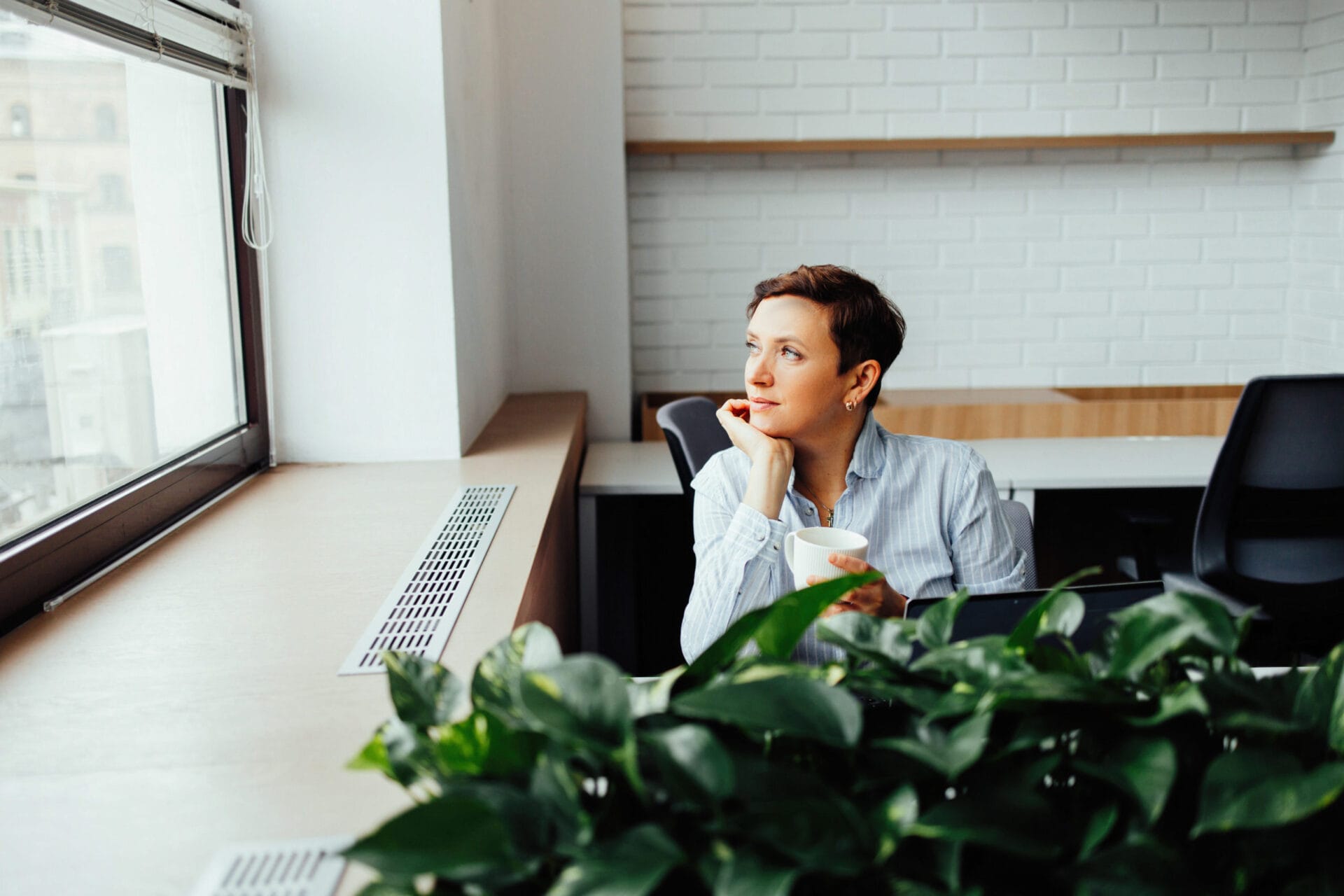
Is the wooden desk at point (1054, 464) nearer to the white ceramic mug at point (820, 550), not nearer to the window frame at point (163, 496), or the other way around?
the window frame at point (163, 496)

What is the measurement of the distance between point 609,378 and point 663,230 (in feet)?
1.80

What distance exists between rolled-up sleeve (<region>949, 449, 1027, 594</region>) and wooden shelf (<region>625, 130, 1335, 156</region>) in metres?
1.97

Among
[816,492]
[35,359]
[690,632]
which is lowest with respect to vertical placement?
[690,632]

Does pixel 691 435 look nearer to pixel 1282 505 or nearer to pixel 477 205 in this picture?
pixel 477 205

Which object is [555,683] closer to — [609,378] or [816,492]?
[816,492]

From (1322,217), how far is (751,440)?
2.74m

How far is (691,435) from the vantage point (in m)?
2.39

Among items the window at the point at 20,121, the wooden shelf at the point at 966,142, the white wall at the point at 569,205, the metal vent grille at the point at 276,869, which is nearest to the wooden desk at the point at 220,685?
the metal vent grille at the point at 276,869

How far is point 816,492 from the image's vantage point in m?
1.88

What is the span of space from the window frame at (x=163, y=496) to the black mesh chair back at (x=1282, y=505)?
214cm

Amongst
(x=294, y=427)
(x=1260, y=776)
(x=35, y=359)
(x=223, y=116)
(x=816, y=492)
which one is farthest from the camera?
(x=294, y=427)

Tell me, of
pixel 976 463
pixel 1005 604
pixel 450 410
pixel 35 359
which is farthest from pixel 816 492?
pixel 35 359

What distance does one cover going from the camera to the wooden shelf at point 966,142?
3.50 m

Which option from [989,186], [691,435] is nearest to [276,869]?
[691,435]
